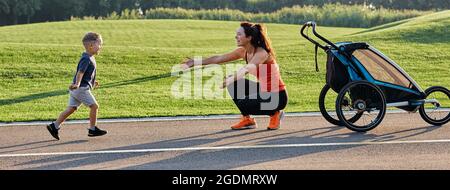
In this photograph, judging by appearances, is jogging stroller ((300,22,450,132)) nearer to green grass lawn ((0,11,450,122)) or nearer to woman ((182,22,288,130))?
woman ((182,22,288,130))

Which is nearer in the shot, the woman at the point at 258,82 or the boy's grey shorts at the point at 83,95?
the boy's grey shorts at the point at 83,95

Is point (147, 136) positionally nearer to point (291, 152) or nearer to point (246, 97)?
point (246, 97)

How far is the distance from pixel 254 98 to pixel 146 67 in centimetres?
1016

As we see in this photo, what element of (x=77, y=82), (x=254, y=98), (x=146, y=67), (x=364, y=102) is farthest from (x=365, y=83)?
(x=146, y=67)

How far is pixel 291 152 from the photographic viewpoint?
25.4 feet

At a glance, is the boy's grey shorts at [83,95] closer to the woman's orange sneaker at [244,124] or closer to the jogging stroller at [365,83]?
the woman's orange sneaker at [244,124]

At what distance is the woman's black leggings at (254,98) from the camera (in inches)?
363

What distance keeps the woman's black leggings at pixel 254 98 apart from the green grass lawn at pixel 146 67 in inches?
82.4

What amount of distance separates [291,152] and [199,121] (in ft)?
9.09

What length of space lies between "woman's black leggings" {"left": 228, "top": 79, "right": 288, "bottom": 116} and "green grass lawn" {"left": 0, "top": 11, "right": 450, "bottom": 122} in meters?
2.09

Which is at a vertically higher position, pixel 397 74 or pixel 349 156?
pixel 397 74

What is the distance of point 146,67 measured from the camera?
19.0 metres

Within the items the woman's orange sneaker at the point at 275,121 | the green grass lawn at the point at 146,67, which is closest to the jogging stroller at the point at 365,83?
the woman's orange sneaker at the point at 275,121
